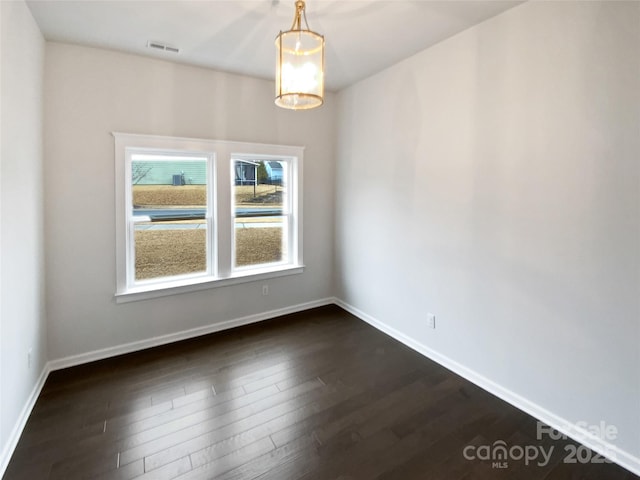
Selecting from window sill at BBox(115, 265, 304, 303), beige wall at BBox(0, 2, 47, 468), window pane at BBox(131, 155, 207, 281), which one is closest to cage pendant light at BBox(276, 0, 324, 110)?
beige wall at BBox(0, 2, 47, 468)

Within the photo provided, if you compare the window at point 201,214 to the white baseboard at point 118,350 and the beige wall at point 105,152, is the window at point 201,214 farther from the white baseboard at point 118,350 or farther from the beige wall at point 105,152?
the white baseboard at point 118,350

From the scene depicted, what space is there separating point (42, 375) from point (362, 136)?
12.5 ft

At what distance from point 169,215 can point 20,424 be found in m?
1.98

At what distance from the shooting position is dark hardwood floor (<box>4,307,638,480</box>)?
1.83 metres

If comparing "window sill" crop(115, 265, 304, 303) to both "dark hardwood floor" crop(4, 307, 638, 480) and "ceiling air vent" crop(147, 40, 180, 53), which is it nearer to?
"dark hardwood floor" crop(4, 307, 638, 480)

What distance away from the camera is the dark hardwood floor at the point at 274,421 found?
1.83 m

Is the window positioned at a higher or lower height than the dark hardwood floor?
higher

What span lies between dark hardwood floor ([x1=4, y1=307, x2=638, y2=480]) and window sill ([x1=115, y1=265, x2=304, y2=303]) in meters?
0.57

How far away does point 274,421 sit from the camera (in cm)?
221

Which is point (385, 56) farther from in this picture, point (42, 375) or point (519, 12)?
point (42, 375)

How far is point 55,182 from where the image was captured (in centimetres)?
274

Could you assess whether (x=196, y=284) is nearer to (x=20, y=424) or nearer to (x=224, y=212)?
(x=224, y=212)

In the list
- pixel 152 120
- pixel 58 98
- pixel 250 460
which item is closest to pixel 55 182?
pixel 58 98

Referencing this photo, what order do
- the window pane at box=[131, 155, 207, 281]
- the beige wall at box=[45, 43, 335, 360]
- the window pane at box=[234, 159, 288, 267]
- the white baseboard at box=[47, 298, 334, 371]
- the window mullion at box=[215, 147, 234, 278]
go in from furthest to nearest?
the window pane at box=[234, 159, 288, 267]
the window mullion at box=[215, 147, 234, 278]
the window pane at box=[131, 155, 207, 281]
the white baseboard at box=[47, 298, 334, 371]
the beige wall at box=[45, 43, 335, 360]
